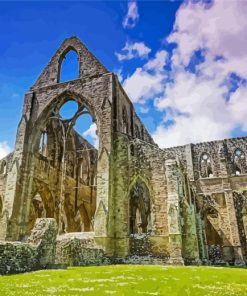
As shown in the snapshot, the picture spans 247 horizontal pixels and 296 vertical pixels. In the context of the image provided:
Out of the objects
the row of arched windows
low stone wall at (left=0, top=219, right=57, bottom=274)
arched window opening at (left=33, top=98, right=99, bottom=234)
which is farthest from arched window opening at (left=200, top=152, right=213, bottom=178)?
low stone wall at (left=0, top=219, right=57, bottom=274)

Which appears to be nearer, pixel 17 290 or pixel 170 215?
pixel 17 290

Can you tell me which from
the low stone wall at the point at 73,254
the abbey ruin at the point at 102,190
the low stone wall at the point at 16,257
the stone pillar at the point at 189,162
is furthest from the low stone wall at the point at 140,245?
the stone pillar at the point at 189,162

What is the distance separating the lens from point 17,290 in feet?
16.4

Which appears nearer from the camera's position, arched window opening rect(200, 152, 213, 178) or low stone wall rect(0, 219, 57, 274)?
low stone wall rect(0, 219, 57, 274)

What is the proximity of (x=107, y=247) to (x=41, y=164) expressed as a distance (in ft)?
26.7

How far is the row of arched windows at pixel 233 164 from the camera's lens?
1275 inches

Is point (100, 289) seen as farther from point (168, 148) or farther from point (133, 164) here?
point (168, 148)

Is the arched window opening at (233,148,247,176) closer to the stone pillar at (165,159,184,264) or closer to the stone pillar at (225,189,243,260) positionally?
the stone pillar at (225,189,243,260)

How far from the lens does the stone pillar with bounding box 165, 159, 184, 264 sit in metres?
13.6

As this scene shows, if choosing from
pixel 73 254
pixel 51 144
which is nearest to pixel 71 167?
pixel 51 144

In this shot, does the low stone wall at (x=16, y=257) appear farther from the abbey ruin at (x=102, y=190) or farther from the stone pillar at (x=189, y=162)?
the stone pillar at (x=189, y=162)

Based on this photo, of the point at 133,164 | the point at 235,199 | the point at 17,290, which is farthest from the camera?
the point at 235,199

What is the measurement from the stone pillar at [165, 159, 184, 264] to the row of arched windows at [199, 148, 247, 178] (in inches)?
748

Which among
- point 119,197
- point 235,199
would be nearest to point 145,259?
point 119,197
